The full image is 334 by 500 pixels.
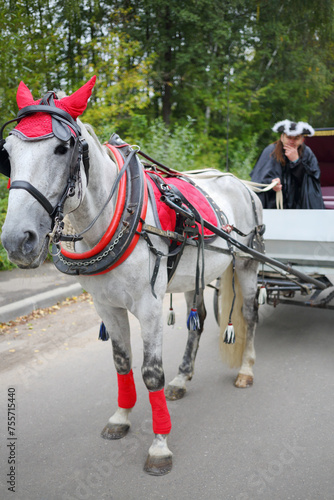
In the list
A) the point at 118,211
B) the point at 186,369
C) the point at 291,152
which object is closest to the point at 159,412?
the point at 186,369

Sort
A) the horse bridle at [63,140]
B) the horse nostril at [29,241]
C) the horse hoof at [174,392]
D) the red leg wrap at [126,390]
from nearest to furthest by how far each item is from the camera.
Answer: the horse nostril at [29,241], the horse bridle at [63,140], the red leg wrap at [126,390], the horse hoof at [174,392]

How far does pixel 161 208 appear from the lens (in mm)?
2604

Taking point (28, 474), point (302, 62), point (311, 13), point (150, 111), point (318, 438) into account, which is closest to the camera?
point (28, 474)

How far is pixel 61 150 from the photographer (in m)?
1.85

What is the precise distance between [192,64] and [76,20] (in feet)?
14.2

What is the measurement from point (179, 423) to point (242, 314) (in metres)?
1.22

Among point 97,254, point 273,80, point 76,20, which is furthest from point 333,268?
point 273,80

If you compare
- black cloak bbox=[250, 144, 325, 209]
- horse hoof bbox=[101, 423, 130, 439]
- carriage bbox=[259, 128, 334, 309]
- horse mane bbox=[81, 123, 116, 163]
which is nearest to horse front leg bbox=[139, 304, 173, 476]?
horse hoof bbox=[101, 423, 130, 439]

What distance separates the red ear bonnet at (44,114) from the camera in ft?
5.92

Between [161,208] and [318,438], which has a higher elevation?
[161,208]

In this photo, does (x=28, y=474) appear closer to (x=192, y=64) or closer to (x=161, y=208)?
(x=161, y=208)

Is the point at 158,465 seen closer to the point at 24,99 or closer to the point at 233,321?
the point at 233,321

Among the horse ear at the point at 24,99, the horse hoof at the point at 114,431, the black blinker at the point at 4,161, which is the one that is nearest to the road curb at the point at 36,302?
the horse hoof at the point at 114,431

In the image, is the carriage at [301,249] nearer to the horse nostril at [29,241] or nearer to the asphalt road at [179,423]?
the asphalt road at [179,423]
